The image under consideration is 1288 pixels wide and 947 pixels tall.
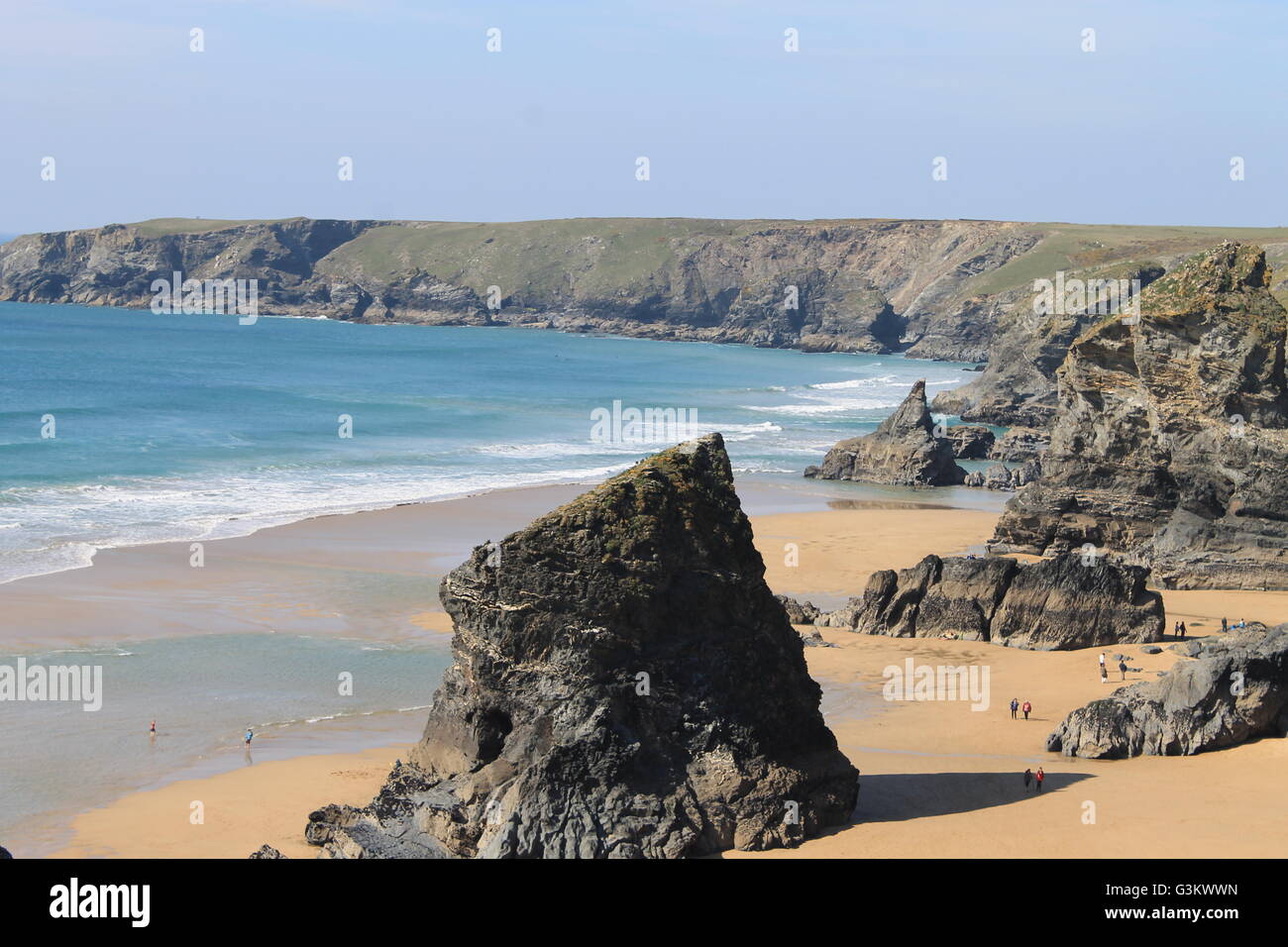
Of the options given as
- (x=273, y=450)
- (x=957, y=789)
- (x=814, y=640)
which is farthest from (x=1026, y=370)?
(x=957, y=789)

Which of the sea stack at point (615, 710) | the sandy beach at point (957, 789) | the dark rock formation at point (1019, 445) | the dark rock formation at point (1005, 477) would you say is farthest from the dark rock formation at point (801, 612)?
the dark rock formation at point (1019, 445)

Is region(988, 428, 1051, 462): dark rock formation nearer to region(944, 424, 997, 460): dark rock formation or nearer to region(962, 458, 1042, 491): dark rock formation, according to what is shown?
region(944, 424, 997, 460): dark rock formation

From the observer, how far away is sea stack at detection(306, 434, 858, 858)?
17094 millimetres

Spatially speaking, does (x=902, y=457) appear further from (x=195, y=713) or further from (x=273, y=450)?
(x=195, y=713)

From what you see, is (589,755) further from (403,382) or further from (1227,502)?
(403,382)

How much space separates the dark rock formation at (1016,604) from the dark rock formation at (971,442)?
3518 centimetres

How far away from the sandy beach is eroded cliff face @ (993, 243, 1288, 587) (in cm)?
866

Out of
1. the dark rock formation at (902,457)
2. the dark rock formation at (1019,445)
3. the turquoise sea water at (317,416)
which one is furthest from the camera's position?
the dark rock formation at (1019,445)

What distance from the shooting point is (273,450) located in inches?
2414

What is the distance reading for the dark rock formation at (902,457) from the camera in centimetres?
5850

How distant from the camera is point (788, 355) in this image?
149625 millimetres

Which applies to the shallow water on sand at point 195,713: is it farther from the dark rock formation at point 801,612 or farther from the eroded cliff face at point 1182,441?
the eroded cliff face at point 1182,441

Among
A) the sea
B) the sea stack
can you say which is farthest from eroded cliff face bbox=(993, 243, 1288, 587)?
the sea stack
